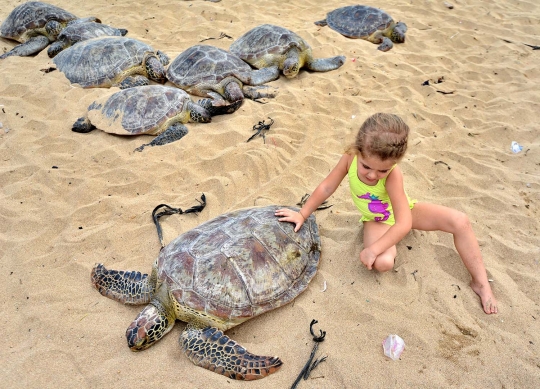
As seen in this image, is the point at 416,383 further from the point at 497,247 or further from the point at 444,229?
the point at 497,247

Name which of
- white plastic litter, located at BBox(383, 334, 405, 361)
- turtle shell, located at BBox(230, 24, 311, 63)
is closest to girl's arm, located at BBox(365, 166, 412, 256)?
white plastic litter, located at BBox(383, 334, 405, 361)

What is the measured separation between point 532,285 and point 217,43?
4.91 meters

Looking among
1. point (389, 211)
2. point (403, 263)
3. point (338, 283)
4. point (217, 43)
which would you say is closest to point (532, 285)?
point (403, 263)

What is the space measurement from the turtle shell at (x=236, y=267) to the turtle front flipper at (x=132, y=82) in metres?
2.95

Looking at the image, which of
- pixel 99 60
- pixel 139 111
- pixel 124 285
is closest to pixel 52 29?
pixel 99 60

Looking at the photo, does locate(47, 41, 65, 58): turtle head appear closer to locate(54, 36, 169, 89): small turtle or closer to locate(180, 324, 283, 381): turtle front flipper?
locate(54, 36, 169, 89): small turtle

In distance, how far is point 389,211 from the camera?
2.37 metres

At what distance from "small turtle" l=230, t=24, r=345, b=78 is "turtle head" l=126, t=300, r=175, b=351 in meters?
3.48

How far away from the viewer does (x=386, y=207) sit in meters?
2.35

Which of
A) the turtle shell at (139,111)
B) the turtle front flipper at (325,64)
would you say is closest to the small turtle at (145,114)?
the turtle shell at (139,111)

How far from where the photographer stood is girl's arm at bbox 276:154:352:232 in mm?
2343

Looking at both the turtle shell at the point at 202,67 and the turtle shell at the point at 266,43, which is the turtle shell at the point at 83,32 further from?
the turtle shell at the point at 266,43

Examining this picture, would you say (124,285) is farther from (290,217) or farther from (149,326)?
(290,217)

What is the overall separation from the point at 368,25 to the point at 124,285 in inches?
207
